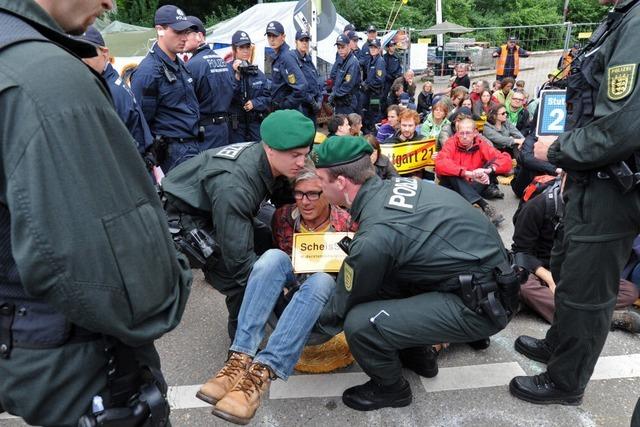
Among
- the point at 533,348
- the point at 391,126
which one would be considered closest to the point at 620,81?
the point at 533,348

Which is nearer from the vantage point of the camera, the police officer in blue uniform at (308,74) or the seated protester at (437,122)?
the seated protester at (437,122)

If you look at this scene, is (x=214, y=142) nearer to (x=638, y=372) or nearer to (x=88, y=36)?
(x=88, y=36)

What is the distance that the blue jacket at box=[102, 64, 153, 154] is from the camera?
11.7ft

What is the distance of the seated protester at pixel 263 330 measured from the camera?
2.18m

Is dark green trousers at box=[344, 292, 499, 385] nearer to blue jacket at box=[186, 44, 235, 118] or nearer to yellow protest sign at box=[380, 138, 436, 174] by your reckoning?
blue jacket at box=[186, 44, 235, 118]

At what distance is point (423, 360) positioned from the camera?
8.70 ft

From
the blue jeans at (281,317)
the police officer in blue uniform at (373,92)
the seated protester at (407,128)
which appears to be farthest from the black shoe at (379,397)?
the police officer in blue uniform at (373,92)

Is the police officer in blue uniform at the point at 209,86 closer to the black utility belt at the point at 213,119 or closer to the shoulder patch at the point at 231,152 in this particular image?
the black utility belt at the point at 213,119

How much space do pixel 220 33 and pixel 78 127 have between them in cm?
1411

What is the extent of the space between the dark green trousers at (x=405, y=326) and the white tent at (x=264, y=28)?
10040 mm

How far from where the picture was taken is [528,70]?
14.0 meters

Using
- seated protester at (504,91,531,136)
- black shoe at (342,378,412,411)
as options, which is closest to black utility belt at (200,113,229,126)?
black shoe at (342,378,412,411)

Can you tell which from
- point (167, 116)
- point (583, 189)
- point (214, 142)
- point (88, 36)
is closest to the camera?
point (583, 189)

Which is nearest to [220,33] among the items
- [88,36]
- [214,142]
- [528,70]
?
[528,70]
